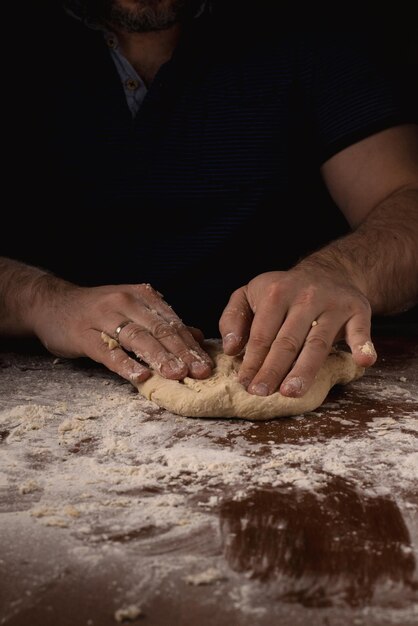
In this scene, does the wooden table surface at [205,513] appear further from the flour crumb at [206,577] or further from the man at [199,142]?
the man at [199,142]

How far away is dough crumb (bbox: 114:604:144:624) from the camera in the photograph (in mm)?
728

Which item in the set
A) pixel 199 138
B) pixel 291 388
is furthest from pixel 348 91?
pixel 291 388

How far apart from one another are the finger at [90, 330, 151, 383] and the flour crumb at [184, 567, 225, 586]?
68cm

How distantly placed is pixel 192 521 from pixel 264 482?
0.15 metres

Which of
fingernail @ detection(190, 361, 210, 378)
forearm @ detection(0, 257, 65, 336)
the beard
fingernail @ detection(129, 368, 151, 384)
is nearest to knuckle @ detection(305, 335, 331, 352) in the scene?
fingernail @ detection(190, 361, 210, 378)

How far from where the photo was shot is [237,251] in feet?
7.35

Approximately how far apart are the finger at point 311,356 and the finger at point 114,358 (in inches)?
12.0

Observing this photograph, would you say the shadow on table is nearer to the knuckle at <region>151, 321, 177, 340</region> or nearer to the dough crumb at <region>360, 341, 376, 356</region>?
the dough crumb at <region>360, 341, 376, 356</region>

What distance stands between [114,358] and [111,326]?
0.26 ft

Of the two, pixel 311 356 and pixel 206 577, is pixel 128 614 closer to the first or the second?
pixel 206 577

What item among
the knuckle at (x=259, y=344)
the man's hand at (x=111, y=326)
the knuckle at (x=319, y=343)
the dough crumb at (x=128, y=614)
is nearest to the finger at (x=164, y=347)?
the man's hand at (x=111, y=326)

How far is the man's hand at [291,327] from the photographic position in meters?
1.36

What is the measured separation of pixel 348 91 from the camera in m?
2.14

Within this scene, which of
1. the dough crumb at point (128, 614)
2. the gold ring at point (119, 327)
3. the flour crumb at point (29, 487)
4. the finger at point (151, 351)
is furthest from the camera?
the gold ring at point (119, 327)
